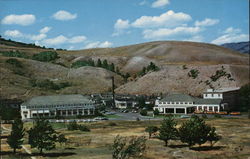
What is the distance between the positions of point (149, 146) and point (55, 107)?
54.3 metres

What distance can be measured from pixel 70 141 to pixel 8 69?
118209mm

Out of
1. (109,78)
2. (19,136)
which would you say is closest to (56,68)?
(109,78)

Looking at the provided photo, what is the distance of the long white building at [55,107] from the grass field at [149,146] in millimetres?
24708

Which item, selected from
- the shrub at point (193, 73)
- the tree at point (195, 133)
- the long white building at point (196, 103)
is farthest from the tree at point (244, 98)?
the tree at point (195, 133)

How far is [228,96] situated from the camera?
370 feet

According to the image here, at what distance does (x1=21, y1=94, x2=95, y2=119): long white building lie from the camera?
103 m

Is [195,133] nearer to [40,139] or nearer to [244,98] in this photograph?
[40,139]

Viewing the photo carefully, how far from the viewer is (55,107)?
10512 cm

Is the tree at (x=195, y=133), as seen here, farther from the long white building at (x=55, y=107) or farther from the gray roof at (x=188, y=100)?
the long white building at (x=55, y=107)

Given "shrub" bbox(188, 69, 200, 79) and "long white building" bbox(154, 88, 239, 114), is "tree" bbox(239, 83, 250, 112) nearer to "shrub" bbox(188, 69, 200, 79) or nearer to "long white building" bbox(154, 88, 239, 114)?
"long white building" bbox(154, 88, 239, 114)

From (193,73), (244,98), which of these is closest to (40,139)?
(244,98)

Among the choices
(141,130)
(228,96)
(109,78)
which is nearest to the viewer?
(141,130)

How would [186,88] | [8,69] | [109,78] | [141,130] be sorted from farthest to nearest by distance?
[109,78] < [8,69] < [186,88] < [141,130]

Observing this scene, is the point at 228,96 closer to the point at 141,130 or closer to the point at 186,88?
the point at 186,88
